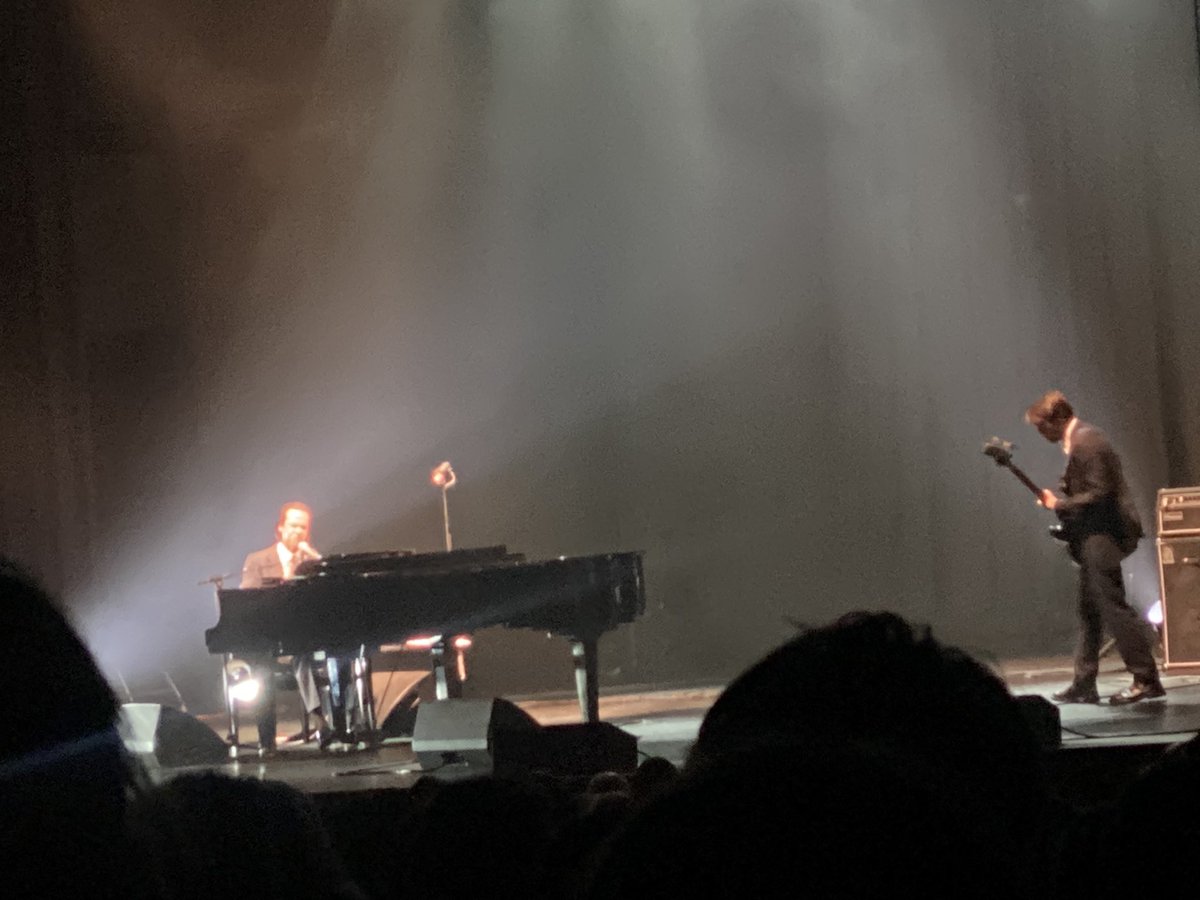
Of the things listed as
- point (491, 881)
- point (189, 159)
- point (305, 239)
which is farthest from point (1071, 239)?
point (491, 881)

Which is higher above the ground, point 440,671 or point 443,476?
point 443,476

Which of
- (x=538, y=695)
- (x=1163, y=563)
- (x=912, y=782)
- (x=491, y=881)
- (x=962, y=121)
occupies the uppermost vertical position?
(x=962, y=121)

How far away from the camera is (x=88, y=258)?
9.72 meters

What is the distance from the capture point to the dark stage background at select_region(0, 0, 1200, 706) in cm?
951

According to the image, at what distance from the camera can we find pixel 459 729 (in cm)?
455

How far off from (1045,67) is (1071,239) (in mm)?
1191

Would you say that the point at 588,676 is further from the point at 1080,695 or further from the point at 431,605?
the point at 1080,695

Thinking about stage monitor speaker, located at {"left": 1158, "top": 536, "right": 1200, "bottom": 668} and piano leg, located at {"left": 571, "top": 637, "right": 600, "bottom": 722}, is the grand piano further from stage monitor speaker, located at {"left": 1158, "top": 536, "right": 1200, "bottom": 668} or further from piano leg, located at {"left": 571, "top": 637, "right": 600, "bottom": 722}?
stage monitor speaker, located at {"left": 1158, "top": 536, "right": 1200, "bottom": 668}

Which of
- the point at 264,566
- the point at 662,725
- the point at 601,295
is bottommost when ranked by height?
the point at 662,725

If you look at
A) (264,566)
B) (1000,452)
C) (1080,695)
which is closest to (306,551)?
(264,566)

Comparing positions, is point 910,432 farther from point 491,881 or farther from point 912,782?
point 912,782

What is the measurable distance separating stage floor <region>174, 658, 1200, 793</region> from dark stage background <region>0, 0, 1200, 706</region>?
79cm

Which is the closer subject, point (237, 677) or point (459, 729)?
point (459, 729)

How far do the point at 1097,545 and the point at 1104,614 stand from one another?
326mm
